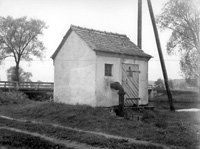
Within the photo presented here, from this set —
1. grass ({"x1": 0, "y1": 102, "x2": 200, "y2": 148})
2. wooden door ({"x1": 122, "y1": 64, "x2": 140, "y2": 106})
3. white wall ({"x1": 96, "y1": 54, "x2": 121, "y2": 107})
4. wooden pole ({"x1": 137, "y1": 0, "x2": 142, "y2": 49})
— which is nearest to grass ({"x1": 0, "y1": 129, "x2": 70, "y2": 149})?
grass ({"x1": 0, "y1": 102, "x2": 200, "y2": 148})

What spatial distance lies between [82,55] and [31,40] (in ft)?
137

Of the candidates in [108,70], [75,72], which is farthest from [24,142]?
[108,70]

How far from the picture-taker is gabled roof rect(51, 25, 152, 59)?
17444 mm

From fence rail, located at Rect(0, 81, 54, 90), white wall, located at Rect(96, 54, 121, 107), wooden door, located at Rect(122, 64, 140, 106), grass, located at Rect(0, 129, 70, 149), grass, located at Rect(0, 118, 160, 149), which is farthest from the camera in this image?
fence rail, located at Rect(0, 81, 54, 90)

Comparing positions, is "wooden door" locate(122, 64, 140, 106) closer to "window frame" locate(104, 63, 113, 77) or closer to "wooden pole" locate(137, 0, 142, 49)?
"window frame" locate(104, 63, 113, 77)

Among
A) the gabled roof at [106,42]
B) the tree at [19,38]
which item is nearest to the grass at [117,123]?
the gabled roof at [106,42]

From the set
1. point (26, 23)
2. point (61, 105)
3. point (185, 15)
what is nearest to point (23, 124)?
point (61, 105)

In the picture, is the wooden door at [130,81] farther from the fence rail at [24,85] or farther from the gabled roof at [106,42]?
the fence rail at [24,85]

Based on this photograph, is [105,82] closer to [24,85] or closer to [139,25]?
[139,25]

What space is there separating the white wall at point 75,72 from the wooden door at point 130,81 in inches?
94.7

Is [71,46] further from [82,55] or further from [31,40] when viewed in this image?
[31,40]

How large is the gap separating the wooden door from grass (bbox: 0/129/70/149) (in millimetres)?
8400

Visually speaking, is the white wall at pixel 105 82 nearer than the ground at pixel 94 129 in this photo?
No

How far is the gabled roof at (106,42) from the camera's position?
17.4 m
